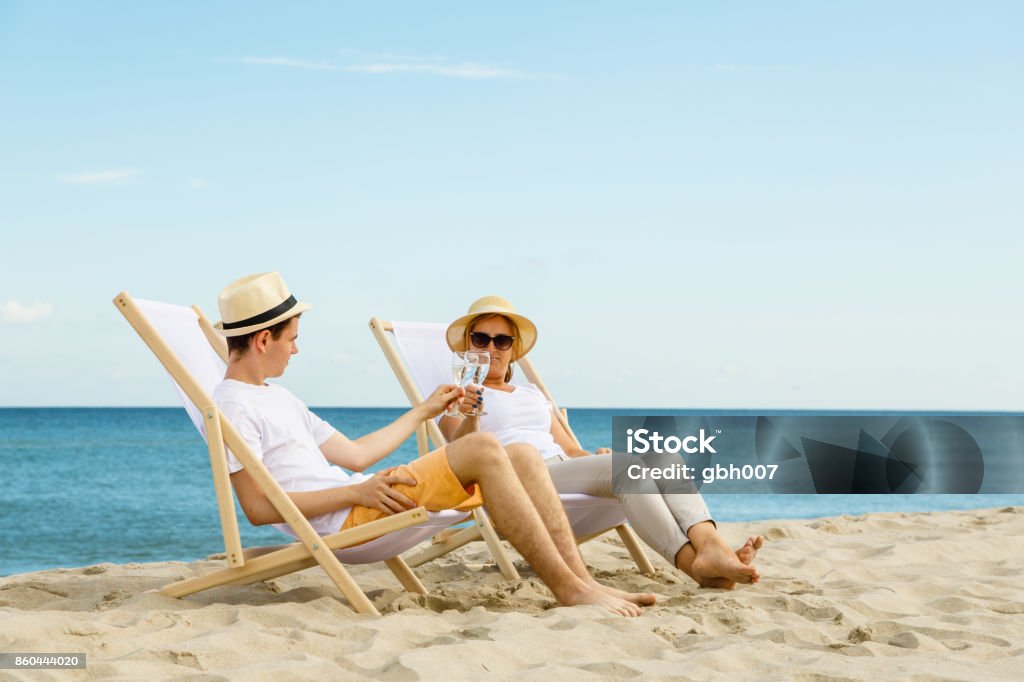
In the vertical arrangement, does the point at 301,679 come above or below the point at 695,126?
below

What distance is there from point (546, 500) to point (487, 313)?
3.36ft

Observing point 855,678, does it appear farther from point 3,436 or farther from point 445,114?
point 3,436

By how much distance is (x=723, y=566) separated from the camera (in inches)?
136

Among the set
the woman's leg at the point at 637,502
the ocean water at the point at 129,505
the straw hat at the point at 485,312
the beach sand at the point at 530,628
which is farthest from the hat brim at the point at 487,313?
the ocean water at the point at 129,505

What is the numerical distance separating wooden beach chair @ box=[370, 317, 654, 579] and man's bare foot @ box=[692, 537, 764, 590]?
41 cm

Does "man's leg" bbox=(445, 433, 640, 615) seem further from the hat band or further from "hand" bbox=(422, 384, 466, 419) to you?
the hat band

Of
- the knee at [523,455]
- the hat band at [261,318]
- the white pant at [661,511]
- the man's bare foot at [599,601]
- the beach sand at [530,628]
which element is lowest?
the beach sand at [530,628]

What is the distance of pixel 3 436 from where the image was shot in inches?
1374

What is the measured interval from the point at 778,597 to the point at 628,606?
0.58 m

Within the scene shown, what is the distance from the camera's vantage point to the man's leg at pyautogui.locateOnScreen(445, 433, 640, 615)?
3.17 metres

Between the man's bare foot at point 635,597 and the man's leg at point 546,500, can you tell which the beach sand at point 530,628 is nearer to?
the man's bare foot at point 635,597

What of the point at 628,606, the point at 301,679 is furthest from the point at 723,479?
the point at 301,679

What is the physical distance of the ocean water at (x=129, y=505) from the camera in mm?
9453

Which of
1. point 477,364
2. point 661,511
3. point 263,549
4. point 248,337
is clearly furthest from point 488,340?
point 263,549
